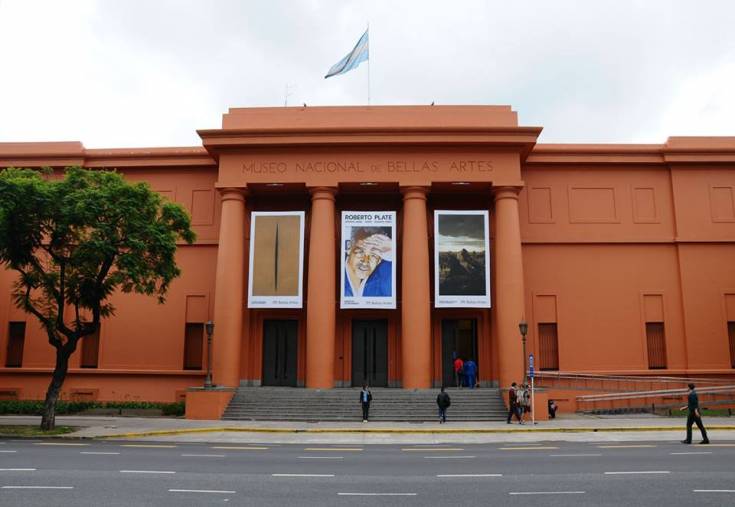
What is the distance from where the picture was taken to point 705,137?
102 feet

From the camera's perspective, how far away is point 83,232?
21.8 metres

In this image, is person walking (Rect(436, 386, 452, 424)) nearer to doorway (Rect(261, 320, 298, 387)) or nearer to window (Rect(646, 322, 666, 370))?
doorway (Rect(261, 320, 298, 387))

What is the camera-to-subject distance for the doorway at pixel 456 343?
99.4 ft

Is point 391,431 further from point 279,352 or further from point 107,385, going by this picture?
point 107,385

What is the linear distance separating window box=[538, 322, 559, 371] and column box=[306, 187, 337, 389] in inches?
400

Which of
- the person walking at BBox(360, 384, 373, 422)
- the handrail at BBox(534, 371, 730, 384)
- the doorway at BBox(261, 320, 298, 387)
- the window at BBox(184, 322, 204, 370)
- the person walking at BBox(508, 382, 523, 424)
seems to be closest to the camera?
the person walking at BBox(508, 382, 523, 424)

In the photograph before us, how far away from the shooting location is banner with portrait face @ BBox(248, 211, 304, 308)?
2795 centimetres

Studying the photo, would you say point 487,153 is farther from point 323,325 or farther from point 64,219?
point 64,219

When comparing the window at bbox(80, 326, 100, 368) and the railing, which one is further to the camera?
the window at bbox(80, 326, 100, 368)

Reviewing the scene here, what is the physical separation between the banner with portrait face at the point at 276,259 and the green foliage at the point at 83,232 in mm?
5591

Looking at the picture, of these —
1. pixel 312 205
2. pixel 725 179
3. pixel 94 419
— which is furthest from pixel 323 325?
pixel 725 179

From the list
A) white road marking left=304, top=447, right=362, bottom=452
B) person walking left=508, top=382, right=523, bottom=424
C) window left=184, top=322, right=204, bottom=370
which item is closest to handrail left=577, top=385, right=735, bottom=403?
person walking left=508, top=382, right=523, bottom=424

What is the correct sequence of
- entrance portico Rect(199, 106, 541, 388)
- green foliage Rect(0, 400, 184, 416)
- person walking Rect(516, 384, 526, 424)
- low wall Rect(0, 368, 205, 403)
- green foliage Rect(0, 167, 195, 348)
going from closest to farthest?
green foliage Rect(0, 167, 195, 348)
person walking Rect(516, 384, 526, 424)
green foliage Rect(0, 400, 184, 416)
entrance portico Rect(199, 106, 541, 388)
low wall Rect(0, 368, 205, 403)

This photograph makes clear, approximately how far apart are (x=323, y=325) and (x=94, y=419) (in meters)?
10.1
